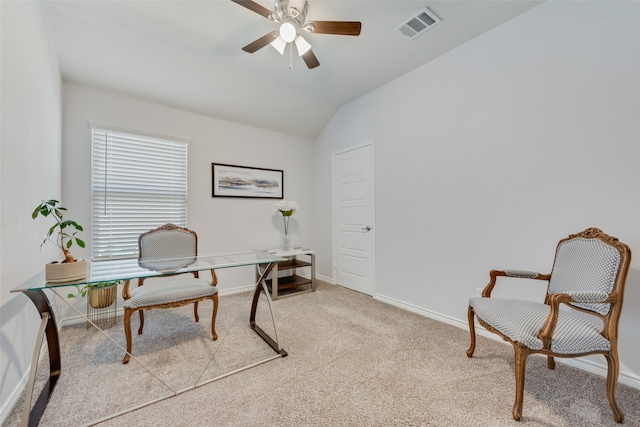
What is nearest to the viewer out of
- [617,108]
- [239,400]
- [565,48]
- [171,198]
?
[239,400]

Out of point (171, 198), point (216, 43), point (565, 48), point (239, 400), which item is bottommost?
point (239, 400)

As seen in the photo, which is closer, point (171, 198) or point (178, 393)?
point (178, 393)

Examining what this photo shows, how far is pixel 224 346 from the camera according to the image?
2193mm

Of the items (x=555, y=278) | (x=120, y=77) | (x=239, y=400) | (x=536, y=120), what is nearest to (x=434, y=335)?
(x=555, y=278)

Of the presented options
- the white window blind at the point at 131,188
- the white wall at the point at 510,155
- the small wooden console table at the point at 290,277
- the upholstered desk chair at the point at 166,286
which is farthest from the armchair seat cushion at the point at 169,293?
the white wall at the point at 510,155

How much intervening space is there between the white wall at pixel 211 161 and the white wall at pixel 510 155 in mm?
1525

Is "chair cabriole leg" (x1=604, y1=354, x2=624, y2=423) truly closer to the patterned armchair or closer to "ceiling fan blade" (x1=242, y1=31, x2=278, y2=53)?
the patterned armchair

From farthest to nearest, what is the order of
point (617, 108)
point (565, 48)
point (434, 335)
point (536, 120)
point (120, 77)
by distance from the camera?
point (120, 77) → point (434, 335) → point (536, 120) → point (565, 48) → point (617, 108)

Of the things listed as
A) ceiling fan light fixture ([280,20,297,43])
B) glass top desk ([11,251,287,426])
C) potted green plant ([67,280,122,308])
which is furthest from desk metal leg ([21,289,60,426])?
ceiling fan light fixture ([280,20,297,43])

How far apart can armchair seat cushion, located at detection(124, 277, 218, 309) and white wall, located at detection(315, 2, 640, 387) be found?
2173mm

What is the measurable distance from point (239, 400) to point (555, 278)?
2.28m

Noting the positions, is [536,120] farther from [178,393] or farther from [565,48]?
[178,393]

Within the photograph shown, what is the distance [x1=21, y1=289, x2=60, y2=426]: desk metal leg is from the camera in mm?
1251

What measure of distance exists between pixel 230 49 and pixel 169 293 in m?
2.43
